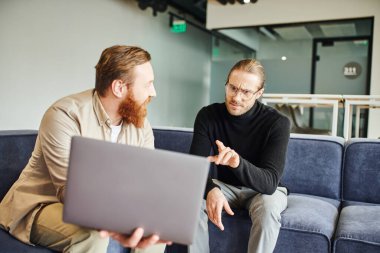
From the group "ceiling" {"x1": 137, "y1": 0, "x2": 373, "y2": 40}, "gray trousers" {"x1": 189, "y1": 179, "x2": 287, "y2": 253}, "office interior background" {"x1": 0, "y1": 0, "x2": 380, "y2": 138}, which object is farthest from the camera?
"ceiling" {"x1": 137, "y1": 0, "x2": 373, "y2": 40}

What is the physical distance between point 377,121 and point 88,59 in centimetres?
427

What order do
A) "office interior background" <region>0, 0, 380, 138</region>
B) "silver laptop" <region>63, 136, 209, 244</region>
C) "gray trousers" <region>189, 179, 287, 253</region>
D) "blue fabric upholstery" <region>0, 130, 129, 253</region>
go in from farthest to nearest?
"office interior background" <region>0, 0, 380, 138</region>
"blue fabric upholstery" <region>0, 130, 129, 253</region>
"gray trousers" <region>189, 179, 287, 253</region>
"silver laptop" <region>63, 136, 209, 244</region>

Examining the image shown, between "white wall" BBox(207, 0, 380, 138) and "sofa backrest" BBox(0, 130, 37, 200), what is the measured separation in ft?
16.2

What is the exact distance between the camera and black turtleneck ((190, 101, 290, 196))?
1.62 metres

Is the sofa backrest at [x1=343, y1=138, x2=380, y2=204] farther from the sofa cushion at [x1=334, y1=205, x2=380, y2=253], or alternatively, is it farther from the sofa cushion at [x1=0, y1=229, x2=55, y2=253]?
the sofa cushion at [x1=0, y1=229, x2=55, y2=253]

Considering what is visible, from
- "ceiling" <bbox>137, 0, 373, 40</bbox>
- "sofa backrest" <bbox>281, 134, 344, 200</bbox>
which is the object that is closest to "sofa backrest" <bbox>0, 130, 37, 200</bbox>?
"sofa backrest" <bbox>281, 134, 344, 200</bbox>

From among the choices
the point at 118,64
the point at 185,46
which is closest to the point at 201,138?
the point at 118,64

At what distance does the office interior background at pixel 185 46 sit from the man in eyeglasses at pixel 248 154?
10.1ft

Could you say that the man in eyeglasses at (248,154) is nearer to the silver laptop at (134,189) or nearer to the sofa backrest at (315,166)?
the sofa backrest at (315,166)

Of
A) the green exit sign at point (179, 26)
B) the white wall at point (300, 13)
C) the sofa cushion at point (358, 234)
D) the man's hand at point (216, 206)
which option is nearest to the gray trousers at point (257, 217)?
the man's hand at point (216, 206)

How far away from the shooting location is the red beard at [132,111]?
1396mm

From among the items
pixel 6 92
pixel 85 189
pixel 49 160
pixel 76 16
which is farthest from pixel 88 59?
pixel 85 189

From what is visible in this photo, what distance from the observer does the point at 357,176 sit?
6.39 ft

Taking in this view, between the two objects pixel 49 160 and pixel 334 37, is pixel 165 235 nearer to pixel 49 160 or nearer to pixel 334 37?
pixel 49 160
